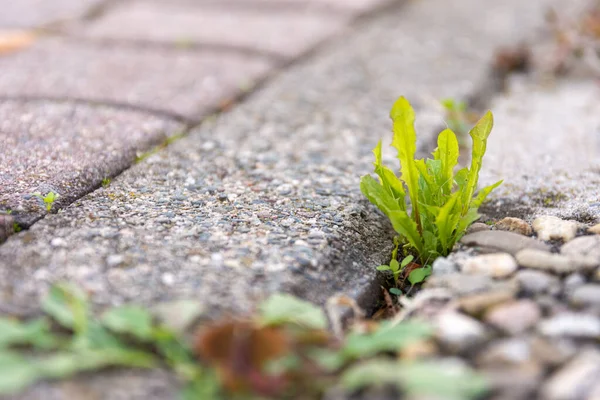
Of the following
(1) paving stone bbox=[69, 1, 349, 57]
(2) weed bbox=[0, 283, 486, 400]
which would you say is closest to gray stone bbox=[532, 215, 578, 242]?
(2) weed bbox=[0, 283, 486, 400]

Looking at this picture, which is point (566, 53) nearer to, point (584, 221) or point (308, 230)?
point (584, 221)

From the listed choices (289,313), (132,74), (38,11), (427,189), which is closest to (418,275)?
(427,189)

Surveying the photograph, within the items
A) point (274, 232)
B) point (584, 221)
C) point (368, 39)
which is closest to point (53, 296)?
point (274, 232)

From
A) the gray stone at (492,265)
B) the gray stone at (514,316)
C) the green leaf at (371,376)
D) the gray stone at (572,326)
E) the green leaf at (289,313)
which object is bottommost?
the gray stone at (572,326)

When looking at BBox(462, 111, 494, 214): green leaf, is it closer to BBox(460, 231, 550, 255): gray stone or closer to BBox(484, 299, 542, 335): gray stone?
BBox(460, 231, 550, 255): gray stone

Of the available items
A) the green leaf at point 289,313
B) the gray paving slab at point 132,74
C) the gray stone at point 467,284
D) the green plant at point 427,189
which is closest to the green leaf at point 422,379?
the green leaf at point 289,313

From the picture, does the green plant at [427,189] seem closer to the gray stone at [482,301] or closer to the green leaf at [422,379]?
the gray stone at [482,301]
